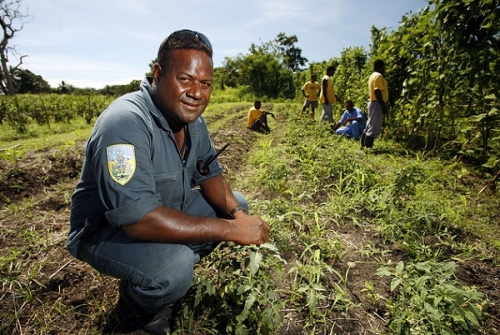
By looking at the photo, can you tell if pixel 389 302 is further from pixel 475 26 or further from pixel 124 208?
pixel 475 26

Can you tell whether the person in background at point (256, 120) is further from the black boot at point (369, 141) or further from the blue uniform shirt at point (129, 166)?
the blue uniform shirt at point (129, 166)

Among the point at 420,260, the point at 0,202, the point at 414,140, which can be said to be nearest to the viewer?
the point at 420,260

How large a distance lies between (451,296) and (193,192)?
1.75 meters

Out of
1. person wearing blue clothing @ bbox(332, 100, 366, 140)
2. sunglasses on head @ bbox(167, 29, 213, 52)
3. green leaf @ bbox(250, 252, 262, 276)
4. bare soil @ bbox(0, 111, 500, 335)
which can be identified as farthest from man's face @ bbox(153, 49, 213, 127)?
person wearing blue clothing @ bbox(332, 100, 366, 140)

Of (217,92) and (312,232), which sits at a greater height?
(217,92)

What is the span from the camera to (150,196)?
1408 millimetres

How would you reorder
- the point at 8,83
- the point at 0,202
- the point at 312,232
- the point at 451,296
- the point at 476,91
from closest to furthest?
the point at 451,296
the point at 312,232
the point at 0,202
the point at 476,91
the point at 8,83

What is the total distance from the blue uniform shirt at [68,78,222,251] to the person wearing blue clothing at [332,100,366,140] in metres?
5.83

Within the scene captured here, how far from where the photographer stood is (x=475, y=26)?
377cm

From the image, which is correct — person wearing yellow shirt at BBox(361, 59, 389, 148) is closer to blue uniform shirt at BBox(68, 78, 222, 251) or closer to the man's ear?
blue uniform shirt at BBox(68, 78, 222, 251)

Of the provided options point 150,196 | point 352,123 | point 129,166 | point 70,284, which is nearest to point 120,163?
point 129,166

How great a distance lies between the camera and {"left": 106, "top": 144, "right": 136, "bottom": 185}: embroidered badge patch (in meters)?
1.35

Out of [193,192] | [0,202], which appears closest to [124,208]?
[193,192]

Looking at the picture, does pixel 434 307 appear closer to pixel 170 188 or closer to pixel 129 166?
pixel 170 188
